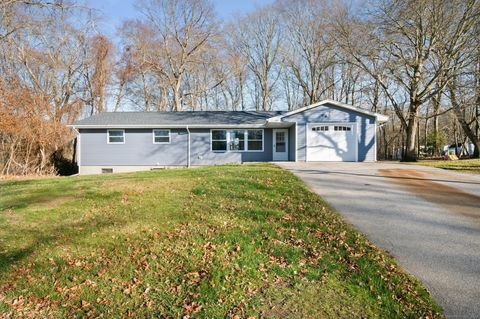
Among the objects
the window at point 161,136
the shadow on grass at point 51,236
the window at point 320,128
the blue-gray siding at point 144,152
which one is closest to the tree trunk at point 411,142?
the window at point 320,128

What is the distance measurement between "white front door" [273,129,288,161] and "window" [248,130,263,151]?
0.84m

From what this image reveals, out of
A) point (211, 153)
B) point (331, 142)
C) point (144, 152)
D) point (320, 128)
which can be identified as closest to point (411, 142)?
point (331, 142)

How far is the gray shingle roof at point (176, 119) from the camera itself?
58.2ft

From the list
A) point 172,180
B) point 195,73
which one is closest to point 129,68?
point 195,73

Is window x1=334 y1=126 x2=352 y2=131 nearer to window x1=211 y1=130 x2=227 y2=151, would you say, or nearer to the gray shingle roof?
the gray shingle roof

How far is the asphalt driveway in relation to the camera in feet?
10.1

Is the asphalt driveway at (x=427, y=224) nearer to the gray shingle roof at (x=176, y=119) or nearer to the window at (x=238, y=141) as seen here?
the window at (x=238, y=141)

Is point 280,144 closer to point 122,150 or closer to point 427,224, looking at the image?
point 122,150

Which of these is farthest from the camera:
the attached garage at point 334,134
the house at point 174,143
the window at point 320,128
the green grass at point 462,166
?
the house at point 174,143

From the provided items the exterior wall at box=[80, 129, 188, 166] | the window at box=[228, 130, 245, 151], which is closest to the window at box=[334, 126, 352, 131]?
the window at box=[228, 130, 245, 151]

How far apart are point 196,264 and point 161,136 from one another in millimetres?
15131

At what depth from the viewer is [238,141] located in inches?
706

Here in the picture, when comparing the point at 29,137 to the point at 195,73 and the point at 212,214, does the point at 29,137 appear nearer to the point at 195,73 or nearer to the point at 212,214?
the point at 212,214

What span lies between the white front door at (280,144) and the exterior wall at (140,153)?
30 centimetres
